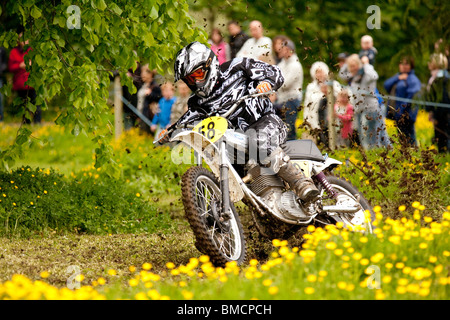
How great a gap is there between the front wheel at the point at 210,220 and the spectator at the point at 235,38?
13.6ft

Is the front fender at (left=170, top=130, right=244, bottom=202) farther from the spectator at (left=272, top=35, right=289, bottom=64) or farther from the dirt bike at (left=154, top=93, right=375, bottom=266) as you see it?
the spectator at (left=272, top=35, right=289, bottom=64)

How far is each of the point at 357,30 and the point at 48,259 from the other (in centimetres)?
1134

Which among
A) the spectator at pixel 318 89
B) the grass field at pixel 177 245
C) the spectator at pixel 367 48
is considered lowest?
the grass field at pixel 177 245

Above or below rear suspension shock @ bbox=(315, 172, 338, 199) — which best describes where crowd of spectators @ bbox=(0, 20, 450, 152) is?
above

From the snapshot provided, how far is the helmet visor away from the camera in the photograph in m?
5.91

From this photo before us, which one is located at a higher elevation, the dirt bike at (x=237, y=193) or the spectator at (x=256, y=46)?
the spectator at (x=256, y=46)

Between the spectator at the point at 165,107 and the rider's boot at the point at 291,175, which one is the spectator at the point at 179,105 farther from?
the rider's boot at the point at 291,175

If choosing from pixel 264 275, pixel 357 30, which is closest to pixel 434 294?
pixel 264 275

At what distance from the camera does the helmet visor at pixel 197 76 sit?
5906mm

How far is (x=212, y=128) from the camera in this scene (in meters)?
5.65

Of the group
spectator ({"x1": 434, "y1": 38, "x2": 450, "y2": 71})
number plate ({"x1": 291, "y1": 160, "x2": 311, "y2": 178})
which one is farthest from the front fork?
spectator ({"x1": 434, "y1": 38, "x2": 450, "y2": 71})

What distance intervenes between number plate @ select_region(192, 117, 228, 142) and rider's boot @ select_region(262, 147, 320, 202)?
25.2 inches

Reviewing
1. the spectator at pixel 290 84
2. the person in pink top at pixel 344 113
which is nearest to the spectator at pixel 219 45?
the spectator at pixel 290 84
